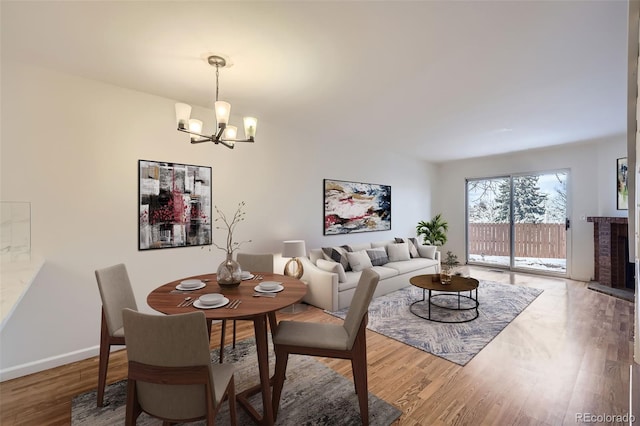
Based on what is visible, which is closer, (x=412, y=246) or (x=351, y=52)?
(x=351, y=52)

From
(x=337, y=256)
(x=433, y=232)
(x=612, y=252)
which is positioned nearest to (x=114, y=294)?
(x=337, y=256)

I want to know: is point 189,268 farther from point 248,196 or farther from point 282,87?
point 282,87

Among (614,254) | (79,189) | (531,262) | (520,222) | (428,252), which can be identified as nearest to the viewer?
(79,189)

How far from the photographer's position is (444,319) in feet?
11.4

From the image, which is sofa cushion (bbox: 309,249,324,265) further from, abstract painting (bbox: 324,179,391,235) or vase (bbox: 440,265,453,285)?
vase (bbox: 440,265,453,285)

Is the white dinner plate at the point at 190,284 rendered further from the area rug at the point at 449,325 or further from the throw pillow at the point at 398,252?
the throw pillow at the point at 398,252

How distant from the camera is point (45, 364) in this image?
247cm

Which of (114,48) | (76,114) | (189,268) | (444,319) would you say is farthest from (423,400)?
(76,114)

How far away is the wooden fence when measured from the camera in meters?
5.69

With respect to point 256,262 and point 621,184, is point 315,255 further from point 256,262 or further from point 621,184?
point 621,184

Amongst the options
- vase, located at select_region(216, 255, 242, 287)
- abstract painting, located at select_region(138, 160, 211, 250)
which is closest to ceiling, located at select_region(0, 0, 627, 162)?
abstract painting, located at select_region(138, 160, 211, 250)

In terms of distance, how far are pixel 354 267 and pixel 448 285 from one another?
136 cm

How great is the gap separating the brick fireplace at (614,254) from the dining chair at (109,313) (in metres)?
6.91

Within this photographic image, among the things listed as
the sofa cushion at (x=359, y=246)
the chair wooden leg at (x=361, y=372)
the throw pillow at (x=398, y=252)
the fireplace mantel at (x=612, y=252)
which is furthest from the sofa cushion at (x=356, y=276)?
the fireplace mantel at (x=612, y=252)
